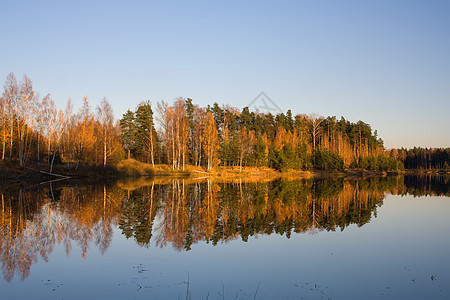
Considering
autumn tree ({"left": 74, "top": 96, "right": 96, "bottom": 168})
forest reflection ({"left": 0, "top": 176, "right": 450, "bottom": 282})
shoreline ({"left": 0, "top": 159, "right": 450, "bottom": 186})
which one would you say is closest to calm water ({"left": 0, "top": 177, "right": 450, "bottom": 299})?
forest reflection ({"left": 0, "top": 176, "right": 450, "bottom": 282})

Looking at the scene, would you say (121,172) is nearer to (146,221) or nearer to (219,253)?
(146,221)

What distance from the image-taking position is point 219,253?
10.6m

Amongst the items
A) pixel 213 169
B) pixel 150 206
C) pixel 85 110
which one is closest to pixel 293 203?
pixel 150 206

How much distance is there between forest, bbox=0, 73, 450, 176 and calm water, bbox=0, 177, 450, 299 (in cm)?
2771

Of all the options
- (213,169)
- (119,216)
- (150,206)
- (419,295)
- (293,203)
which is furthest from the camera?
(213,169)

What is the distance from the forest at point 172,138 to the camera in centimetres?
4225

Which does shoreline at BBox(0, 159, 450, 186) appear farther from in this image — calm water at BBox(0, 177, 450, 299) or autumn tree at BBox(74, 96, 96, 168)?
calm water at BBox(0, 177, 450, 299)

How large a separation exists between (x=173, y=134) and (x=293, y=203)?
36.9 m

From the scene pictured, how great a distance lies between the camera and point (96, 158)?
5266 centimetres

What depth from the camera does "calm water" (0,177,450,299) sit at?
7.64 m

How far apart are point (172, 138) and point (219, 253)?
45602 millimetres

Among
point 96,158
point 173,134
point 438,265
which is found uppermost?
point 173,134

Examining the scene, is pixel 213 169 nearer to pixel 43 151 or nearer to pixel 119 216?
pixel 43 151

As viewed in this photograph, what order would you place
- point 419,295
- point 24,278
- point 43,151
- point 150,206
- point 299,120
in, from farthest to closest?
point 299,120
point 43,151
point 150,206
point 24,278
point 419,295
